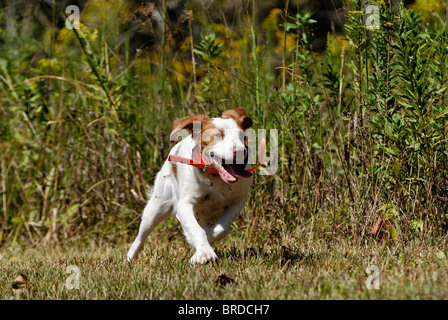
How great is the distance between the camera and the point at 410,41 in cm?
326

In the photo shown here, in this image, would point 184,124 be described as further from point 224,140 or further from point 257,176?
point 257,176

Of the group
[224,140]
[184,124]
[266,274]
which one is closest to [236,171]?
[224,140]

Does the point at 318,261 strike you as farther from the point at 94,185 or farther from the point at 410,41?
the point at 94,185

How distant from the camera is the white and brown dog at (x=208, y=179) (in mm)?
3156

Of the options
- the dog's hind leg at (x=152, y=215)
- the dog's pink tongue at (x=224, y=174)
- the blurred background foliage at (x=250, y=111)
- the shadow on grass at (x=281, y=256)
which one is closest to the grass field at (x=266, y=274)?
the shadow on grass at (x=281, y=256)

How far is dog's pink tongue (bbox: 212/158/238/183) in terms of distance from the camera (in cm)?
313

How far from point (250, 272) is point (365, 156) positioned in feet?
4.29

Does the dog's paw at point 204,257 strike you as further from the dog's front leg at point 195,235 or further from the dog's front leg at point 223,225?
the dog's front leg at point 223,225

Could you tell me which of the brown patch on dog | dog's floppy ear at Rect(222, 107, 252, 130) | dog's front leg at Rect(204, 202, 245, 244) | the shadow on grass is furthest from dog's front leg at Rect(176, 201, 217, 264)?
dog's floppy ear at Rect(222, 107, 252, 130)

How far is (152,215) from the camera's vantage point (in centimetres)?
389

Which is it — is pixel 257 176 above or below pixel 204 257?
above

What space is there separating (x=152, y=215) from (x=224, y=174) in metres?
0.93

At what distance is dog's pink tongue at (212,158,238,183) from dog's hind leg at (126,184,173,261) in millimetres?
787

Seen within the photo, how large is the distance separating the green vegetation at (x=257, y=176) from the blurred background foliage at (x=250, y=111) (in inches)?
0.7
